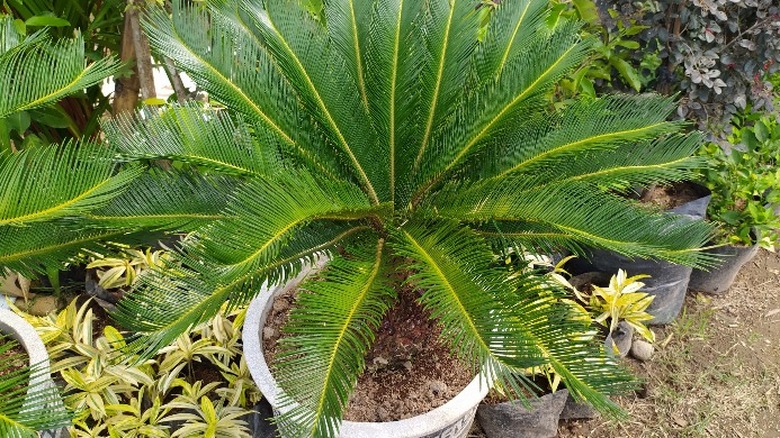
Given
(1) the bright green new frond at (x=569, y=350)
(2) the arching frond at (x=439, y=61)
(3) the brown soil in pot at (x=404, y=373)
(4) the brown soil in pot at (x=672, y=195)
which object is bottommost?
(4) the brown soil in pot at (x=672, y=195)

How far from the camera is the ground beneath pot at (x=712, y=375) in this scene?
2.36 m

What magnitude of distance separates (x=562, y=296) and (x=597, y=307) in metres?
1.10

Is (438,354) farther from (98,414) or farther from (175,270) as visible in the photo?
(98,414)

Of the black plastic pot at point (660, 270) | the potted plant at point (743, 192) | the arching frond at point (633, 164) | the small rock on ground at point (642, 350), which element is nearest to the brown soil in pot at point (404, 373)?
the arching frond at point (633, 164)

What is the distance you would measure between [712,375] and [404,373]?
1.53m

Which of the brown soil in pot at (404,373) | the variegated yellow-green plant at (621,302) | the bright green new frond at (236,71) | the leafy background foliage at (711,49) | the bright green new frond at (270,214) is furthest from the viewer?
the leafy background foliage at (711,49)

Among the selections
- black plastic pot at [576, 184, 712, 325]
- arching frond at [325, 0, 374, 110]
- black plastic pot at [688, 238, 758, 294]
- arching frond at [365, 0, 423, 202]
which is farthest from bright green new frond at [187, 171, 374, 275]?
black plastic pot at [688, 238, 758, 294]

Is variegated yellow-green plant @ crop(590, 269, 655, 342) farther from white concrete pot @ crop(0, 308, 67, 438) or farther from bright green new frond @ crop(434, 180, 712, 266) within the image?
white concrete pot @ crop(0, 308, 67, 438)

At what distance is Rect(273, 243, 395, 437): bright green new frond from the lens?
120 centimetres

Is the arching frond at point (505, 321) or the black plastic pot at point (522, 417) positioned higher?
the arching frond at point (505, 321)

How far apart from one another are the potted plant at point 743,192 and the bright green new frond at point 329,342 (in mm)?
1849

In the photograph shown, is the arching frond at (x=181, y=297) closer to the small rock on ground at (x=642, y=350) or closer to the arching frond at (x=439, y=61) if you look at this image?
the arching frond at (x=439, y=61)

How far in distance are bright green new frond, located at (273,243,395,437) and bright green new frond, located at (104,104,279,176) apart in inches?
12.4

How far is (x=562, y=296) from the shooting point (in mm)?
1389
